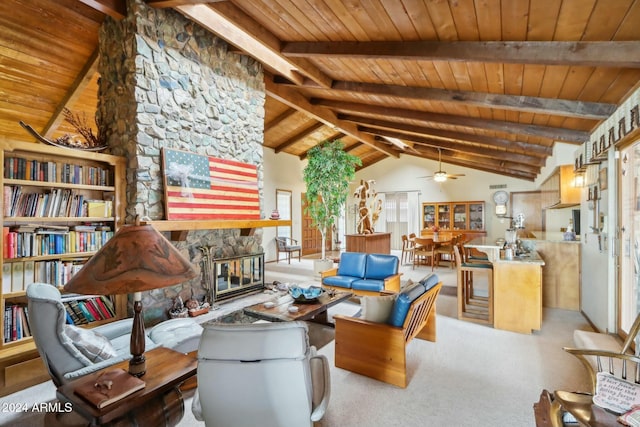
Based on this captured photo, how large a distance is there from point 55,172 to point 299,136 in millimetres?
6029

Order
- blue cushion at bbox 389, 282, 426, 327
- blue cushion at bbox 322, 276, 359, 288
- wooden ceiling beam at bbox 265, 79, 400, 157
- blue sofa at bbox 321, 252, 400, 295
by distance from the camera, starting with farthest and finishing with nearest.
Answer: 1. wooden ceiling beam at bbox 265, 79, 400, 157
2. blue cushion at bbox 322, 276, 359, 288
3. blue sofa at bbox 321, 252, 400, 295
4. blue cushion at bbox 389, 282, 426, 327

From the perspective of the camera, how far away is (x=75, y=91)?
4609 mm

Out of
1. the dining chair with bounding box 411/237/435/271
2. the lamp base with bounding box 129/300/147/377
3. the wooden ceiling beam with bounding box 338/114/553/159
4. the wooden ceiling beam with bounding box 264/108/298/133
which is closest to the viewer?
the lamp base with bounding box 129/300/147/377

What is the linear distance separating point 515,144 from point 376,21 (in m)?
4.00

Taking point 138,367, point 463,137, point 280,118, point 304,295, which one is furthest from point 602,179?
point 280,118

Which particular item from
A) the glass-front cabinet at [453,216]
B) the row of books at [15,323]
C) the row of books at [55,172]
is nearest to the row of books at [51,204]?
the row of books at [55,172]

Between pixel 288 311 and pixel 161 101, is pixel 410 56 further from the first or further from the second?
pixel 161 101

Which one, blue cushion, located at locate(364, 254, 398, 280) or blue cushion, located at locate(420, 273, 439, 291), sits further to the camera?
blue cushion, located at locate(364, 254, 398, 280)

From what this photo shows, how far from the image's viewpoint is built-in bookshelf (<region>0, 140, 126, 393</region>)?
2713 mm

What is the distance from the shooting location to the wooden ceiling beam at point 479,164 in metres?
8.16

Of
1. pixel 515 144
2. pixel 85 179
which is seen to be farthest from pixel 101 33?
pixel 515 144

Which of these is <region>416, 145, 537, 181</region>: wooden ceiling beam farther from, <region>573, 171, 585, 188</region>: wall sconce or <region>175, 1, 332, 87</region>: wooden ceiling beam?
<region>175, 1, 332, 87</region>: wooden ceiling beam

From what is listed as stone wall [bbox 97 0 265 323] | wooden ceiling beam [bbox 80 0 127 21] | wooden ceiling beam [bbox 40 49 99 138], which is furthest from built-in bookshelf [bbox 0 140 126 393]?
wooden ceiling beam [bbox 40 49 99 138]

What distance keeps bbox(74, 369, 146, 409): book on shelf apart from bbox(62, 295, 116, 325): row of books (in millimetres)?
1980
